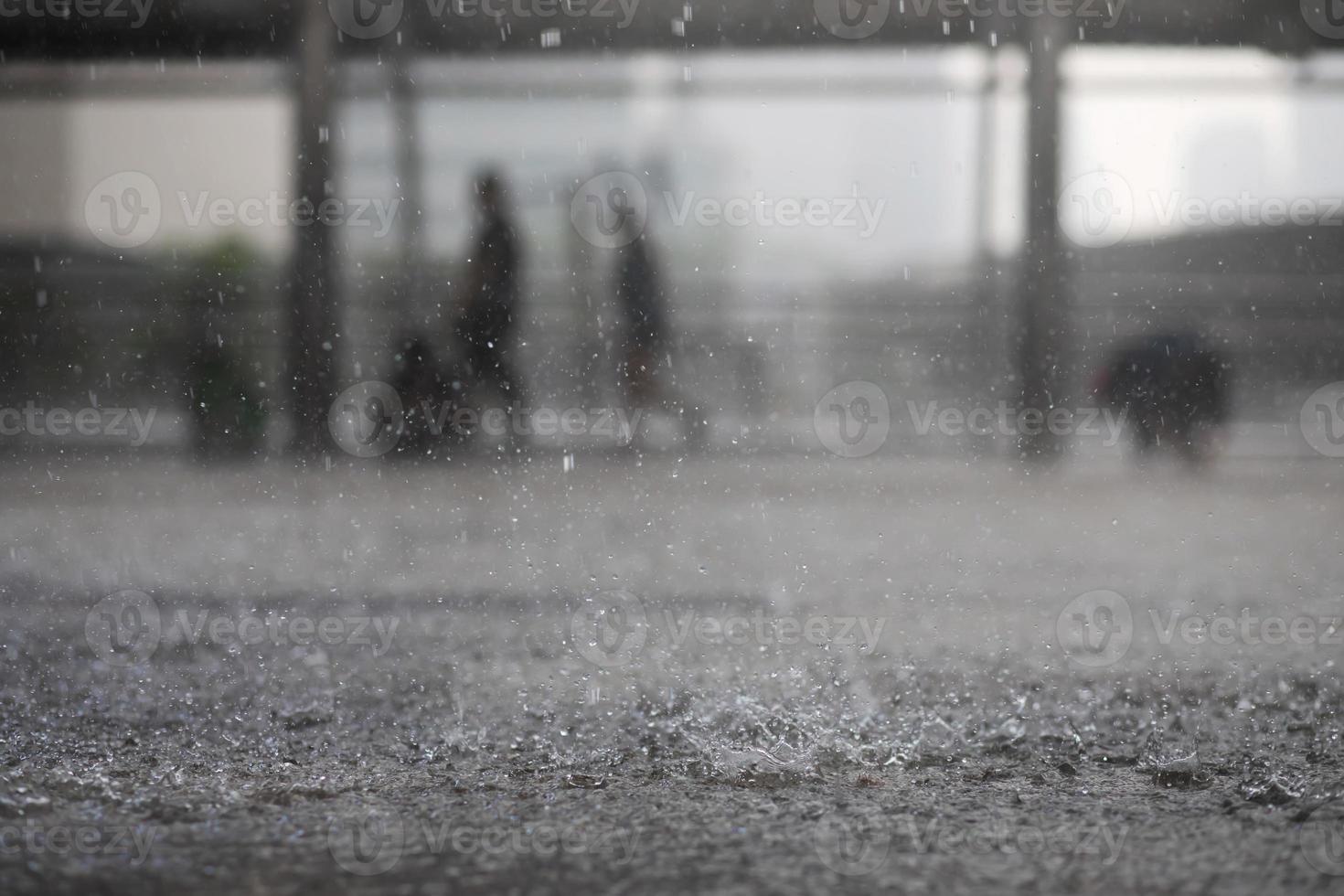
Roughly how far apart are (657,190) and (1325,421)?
3177 mm

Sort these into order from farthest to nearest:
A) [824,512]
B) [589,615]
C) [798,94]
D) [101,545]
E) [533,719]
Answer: [798,94]
[824,512]
[101,545]
[589,615]
[533,719]

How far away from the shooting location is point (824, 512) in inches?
168

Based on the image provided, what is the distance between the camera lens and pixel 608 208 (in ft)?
15.6

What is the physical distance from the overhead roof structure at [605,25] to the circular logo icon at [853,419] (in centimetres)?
157

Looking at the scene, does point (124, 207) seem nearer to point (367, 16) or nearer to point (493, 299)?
point (493, 299)

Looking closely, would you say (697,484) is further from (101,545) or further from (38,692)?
(38,692)

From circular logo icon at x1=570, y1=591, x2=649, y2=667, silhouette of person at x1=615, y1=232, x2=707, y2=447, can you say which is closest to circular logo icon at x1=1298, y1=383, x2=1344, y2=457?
silhouette of person at x1=615, y1=232, x2=707, y2=447

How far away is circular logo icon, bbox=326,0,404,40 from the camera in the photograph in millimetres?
4793

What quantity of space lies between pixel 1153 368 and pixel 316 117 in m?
3.76

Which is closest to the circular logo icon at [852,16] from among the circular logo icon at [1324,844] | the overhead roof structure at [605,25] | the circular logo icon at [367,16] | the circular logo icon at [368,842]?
the overhead roof structure at [605,25]

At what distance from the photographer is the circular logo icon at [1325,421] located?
4520 mm

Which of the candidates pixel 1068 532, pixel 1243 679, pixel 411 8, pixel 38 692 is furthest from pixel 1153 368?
pixel 38 692

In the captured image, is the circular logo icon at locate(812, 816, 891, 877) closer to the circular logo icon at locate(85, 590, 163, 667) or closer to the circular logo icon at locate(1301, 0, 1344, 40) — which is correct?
the circular logo icon at locate(85, 590, 163, 667)

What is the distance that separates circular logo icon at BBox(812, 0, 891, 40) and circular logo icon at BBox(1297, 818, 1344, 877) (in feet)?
12.1
